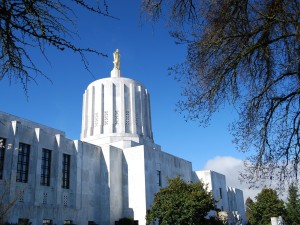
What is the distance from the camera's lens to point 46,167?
32844 millimetres

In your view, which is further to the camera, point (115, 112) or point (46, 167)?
point (115, 112)

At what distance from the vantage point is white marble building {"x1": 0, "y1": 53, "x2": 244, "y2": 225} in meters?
29.8

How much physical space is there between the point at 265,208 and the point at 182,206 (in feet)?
83.6

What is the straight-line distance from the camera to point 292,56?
22.4 feet

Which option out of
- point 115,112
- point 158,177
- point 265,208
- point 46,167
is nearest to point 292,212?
point 265,208

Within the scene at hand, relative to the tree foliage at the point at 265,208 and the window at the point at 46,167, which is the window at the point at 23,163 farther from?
the tree foliage at the point at 265,208

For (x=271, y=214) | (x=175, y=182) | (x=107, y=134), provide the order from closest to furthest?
(x=175, y=182), (x=107, y=134), (x=271, y=214)

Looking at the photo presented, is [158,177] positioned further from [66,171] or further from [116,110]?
[66,171]

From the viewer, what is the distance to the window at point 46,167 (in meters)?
32.2

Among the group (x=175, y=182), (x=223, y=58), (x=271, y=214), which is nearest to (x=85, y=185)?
(x=175, y=182)

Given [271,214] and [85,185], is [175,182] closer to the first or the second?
[85,185]

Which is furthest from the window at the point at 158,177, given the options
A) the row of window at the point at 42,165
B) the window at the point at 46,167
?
the window at the point at 46,167

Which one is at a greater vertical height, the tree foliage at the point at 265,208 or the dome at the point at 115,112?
the dome at the point at 115,112

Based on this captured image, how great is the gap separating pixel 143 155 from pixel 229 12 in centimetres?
3358
